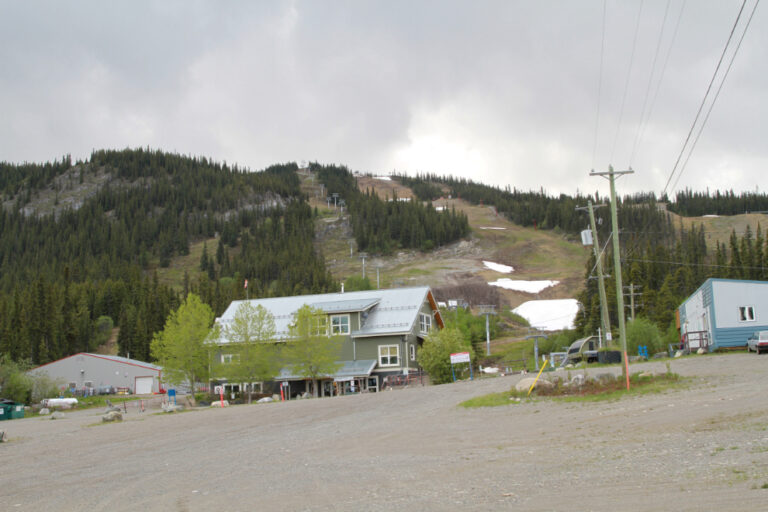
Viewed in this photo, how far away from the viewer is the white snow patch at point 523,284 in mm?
119188

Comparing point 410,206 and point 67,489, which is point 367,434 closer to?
point 67,489

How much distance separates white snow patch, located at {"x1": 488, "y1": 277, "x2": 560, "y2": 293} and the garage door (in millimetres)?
67679

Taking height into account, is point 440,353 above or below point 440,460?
above

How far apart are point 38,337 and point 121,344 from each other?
11733 millimetres

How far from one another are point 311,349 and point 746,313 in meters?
27.0

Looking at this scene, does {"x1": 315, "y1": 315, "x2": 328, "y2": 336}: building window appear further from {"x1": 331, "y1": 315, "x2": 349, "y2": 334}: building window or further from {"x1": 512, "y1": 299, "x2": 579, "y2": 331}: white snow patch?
{"x1": 512, "y1": 299, "x2": 579, "y2": 331}: white snow patch

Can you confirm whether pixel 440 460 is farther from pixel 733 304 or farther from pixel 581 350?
pixel 581 350

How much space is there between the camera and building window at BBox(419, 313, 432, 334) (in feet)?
175

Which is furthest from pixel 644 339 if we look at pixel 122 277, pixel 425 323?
pixel 122 277

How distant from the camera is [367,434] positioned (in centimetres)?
1881

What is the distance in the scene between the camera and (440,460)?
1378 cm

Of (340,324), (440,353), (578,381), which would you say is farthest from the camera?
(340,324)

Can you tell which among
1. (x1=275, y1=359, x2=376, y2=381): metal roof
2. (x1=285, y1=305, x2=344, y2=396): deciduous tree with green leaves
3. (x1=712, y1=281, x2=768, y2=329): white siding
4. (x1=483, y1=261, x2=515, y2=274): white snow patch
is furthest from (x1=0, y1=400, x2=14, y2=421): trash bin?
(x1=483, y1=261, x2=515, y2=274): white snow patch

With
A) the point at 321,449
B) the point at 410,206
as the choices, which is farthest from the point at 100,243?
the point at 321,449
